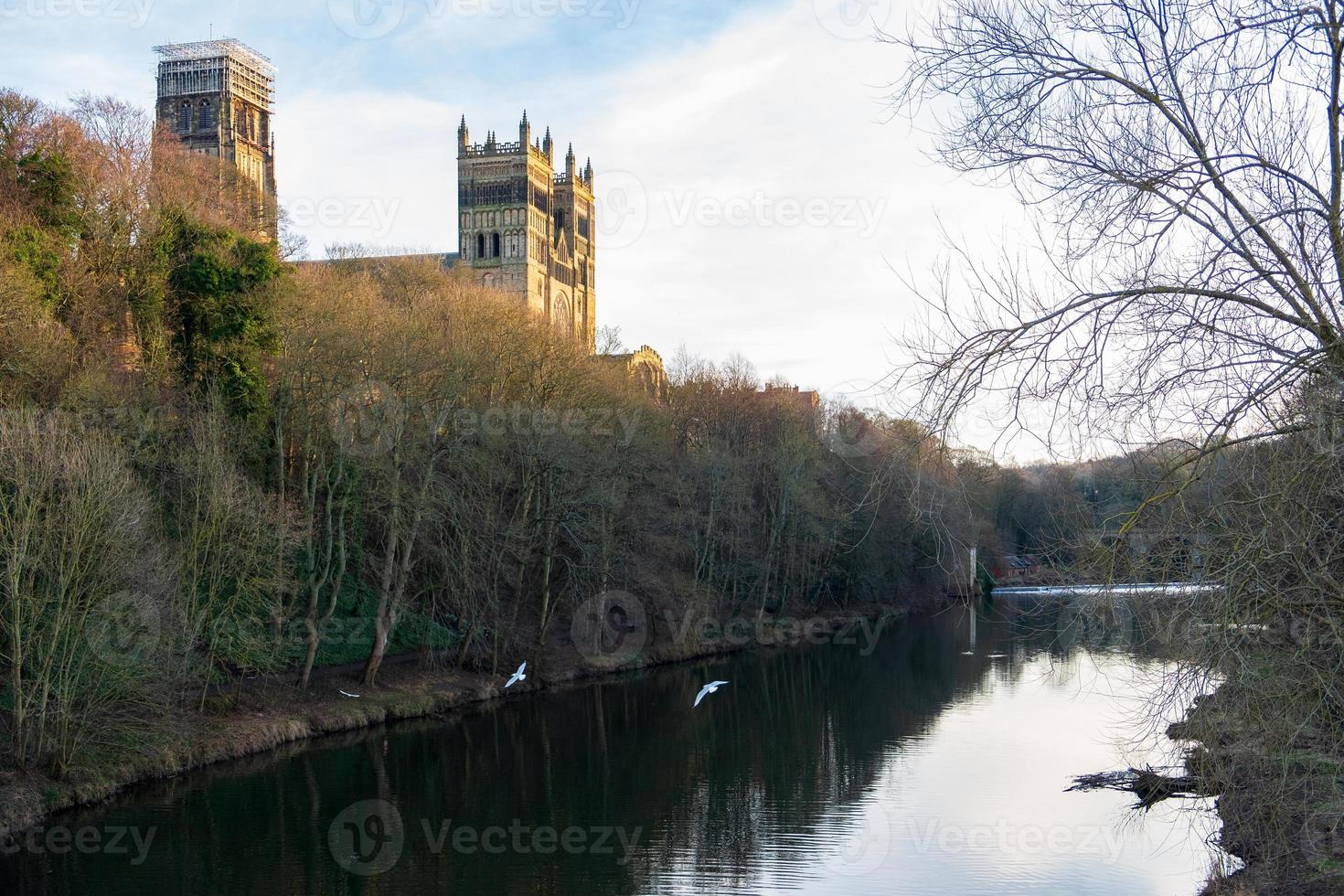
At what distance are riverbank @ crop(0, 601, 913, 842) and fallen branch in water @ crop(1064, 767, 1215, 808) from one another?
16.1m

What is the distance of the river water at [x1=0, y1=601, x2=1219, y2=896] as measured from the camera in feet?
55.3

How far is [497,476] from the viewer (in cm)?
3306

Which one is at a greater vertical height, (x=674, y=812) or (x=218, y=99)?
(x=218, y=99)

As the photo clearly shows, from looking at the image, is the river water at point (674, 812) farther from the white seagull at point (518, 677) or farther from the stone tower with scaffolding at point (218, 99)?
the stone tower with scaffolding at point (218, 99)

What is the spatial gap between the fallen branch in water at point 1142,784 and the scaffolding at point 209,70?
257 feet

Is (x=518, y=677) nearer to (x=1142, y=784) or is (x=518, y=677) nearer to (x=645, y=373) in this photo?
(x=1142, y=784)

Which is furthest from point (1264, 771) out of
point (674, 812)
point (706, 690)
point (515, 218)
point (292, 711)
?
point (515, 218)

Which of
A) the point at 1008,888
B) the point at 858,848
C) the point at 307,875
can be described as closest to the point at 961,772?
the point at 858,848

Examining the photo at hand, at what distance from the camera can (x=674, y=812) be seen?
21.2 metres

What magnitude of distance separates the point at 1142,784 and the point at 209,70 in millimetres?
83523

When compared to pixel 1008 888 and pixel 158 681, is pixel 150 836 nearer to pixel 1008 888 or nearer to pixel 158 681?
pixel 158 681

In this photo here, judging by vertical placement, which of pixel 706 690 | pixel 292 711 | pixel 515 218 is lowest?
pixel 292 711

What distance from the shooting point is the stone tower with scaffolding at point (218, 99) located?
82.3 meters

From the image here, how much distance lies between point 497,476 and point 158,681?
13.1 m
